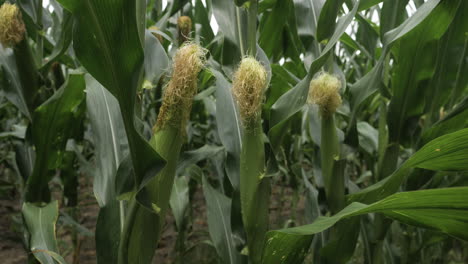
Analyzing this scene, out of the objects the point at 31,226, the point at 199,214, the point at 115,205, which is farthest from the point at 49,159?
the point at 199,214

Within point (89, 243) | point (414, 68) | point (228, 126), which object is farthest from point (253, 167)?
point (89, 243)

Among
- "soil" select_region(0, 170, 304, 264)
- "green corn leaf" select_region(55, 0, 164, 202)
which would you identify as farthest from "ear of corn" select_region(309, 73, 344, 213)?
"soil" select_region(0, 170, 304, 264)

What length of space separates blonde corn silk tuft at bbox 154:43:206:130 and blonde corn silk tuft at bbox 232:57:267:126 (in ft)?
0.36

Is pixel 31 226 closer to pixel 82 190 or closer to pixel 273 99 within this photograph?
pixel 273 99

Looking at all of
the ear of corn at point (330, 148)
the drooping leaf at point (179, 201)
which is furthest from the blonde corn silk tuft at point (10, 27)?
the ear of corn at point (330, 148)

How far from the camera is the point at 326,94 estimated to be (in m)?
0.90

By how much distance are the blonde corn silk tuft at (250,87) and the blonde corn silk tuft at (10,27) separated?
594 millimetres

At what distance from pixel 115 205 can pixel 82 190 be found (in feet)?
9.68

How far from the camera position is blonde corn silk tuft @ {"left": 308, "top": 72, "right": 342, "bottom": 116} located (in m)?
0.90

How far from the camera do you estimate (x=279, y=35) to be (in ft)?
3.99

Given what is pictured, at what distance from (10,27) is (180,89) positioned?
58 centimetres

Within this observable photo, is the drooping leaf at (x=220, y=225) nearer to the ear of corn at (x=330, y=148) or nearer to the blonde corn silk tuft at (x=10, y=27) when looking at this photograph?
the ear of corn at (x=330, y=148)

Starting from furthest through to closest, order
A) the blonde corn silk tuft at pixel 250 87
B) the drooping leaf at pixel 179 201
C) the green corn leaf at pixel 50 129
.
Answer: the drooping leaf at pixel 179 201
the green corn leaf at pixel 50 129
the blonde corn silk tuft at pixel 250 87

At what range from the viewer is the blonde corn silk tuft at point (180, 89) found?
0.66 m
